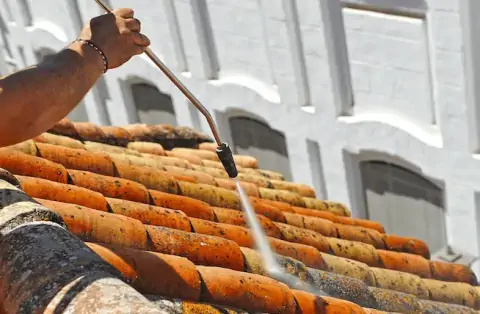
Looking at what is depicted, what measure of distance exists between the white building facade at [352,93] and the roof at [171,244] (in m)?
1.74

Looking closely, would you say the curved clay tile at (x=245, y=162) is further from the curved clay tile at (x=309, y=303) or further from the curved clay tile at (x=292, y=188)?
the curved clay tile at (x=309, y=303)

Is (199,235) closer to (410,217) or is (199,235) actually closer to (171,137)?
(171,137)

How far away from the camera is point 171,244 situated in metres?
3.99

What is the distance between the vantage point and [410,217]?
974 cm

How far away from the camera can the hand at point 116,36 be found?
3520 millimetres

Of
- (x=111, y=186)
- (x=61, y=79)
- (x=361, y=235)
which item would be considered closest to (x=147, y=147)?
(x=361, y=235)

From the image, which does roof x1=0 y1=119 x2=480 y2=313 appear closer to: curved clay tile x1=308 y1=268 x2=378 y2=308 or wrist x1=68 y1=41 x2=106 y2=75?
curved clay tile x1=308 y1=268 x2=378 y2=308

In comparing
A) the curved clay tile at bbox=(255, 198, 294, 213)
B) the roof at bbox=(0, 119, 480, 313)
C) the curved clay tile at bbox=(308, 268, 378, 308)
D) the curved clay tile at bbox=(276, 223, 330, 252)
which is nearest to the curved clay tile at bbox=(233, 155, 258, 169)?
the roof at bbox=(0, 119, 480, 313)

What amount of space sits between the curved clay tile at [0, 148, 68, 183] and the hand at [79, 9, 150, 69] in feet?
3.82

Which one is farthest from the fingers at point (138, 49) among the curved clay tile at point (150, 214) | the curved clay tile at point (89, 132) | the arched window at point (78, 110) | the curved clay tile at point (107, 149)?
the arched window at point (78, 110)

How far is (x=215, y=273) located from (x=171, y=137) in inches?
188

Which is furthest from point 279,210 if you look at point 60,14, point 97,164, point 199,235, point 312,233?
point 60,14

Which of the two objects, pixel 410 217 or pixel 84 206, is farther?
pixel 410 217

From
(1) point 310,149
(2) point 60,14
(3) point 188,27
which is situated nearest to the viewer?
(1) point 310,149
